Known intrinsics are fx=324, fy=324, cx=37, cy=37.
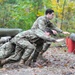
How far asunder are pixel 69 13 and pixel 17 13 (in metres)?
4.05

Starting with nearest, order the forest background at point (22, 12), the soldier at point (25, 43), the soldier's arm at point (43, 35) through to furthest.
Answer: the soldier's arm at point (43, 35) < the soldier at point (25, 43) < the forest background at point (22, 12)

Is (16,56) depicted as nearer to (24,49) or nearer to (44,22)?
(24,49)

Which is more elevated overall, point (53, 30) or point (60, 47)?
point (53, 30)

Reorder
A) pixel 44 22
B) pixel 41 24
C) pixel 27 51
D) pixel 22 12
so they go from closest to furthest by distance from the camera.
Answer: pixel 27 51 < pixel 41 24 < pixel 44 22 < pixel 22 12

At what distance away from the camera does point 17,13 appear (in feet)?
62.3

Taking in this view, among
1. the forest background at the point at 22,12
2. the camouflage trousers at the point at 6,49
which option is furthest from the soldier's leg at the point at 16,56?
the forest background at the point at 22,12

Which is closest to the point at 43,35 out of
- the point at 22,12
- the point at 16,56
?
the point at 16,56

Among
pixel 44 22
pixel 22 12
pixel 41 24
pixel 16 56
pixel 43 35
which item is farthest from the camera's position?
pixel 22 12

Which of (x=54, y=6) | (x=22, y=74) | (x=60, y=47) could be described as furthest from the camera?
(x=54, y=6)

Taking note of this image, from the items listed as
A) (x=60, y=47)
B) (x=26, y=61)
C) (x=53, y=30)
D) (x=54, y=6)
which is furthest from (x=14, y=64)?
(x=54, y=6)

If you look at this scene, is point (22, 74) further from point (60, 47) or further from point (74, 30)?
point (74, 30)

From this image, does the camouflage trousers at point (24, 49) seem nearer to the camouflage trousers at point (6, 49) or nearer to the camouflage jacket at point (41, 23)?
the camouflage trousers at point (6, 49)

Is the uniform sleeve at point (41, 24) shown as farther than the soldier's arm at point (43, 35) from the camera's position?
Yes

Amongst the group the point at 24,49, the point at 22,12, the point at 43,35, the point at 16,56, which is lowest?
the point at 22,12
